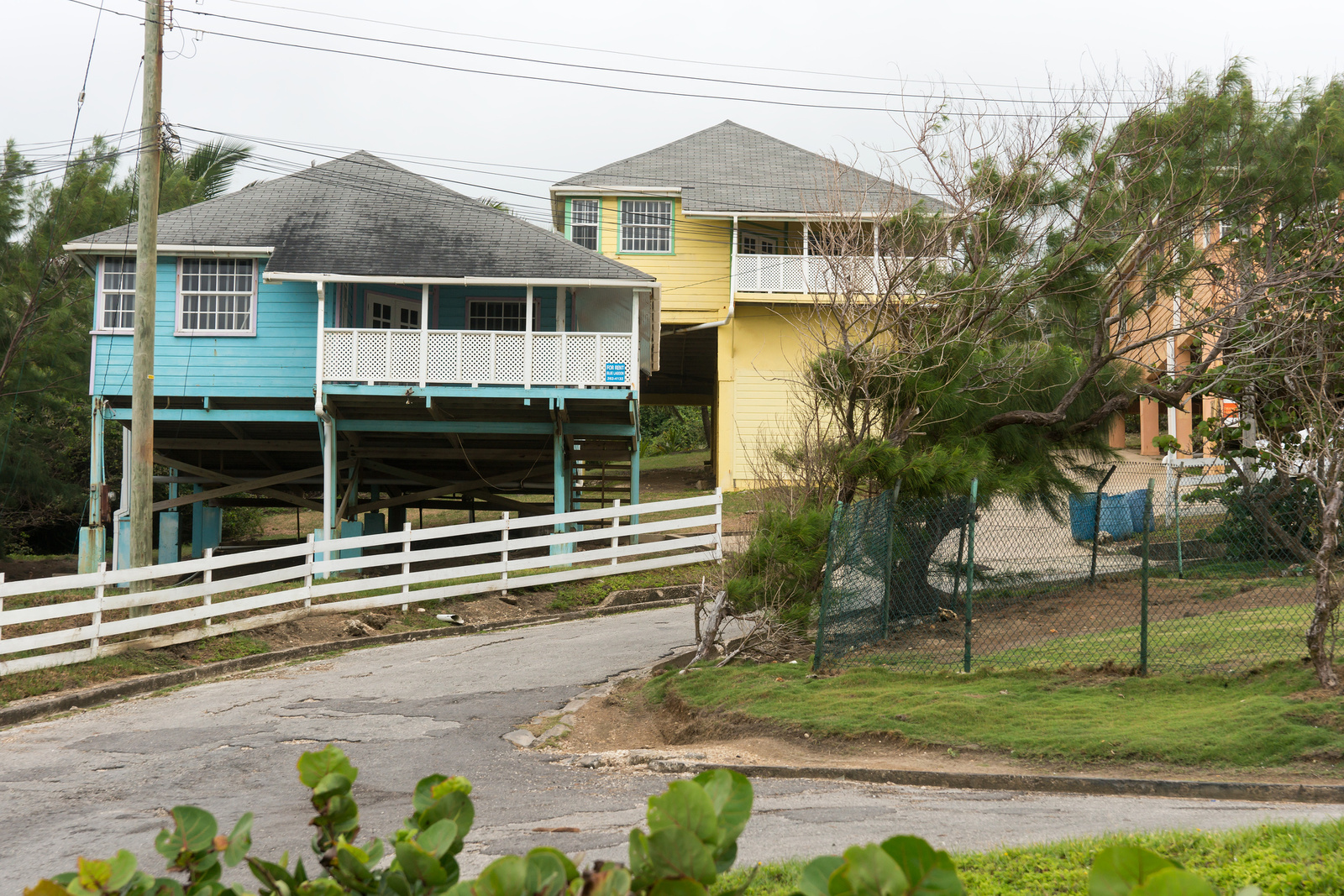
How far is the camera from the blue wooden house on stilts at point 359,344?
1859 centimetres

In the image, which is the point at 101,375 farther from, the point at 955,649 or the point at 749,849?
the point at 749,849

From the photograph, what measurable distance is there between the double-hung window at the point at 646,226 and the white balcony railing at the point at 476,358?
896 centimetres

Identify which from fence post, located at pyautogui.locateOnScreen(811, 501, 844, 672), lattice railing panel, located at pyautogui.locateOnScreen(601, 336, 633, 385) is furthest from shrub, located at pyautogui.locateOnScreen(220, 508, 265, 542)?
fence post, located at pyautogui.locateOnScreen(811, 501, 844, 672)

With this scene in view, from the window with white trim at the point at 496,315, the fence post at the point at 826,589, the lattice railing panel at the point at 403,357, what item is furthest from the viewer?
the window with white trim at the point at 496,315

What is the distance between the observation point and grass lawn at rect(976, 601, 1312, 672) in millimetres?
9586

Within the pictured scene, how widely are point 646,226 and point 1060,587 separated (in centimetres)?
1628

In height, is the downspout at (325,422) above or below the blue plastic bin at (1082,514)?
above

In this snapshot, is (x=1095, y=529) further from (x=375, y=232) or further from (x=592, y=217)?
(x=592, y=217)

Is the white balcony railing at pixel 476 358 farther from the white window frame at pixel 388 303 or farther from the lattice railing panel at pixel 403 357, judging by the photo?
the white window frame at pixel 388 303

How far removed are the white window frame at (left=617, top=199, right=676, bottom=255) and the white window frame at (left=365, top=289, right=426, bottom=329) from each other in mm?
7427

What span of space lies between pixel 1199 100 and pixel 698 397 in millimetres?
21849

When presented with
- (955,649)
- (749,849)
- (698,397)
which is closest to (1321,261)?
(955,649)

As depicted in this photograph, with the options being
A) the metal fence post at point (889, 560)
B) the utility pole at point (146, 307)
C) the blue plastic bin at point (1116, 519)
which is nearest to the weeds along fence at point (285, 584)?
the utility pole at point (146, 307)

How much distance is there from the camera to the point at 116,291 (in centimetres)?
1950
